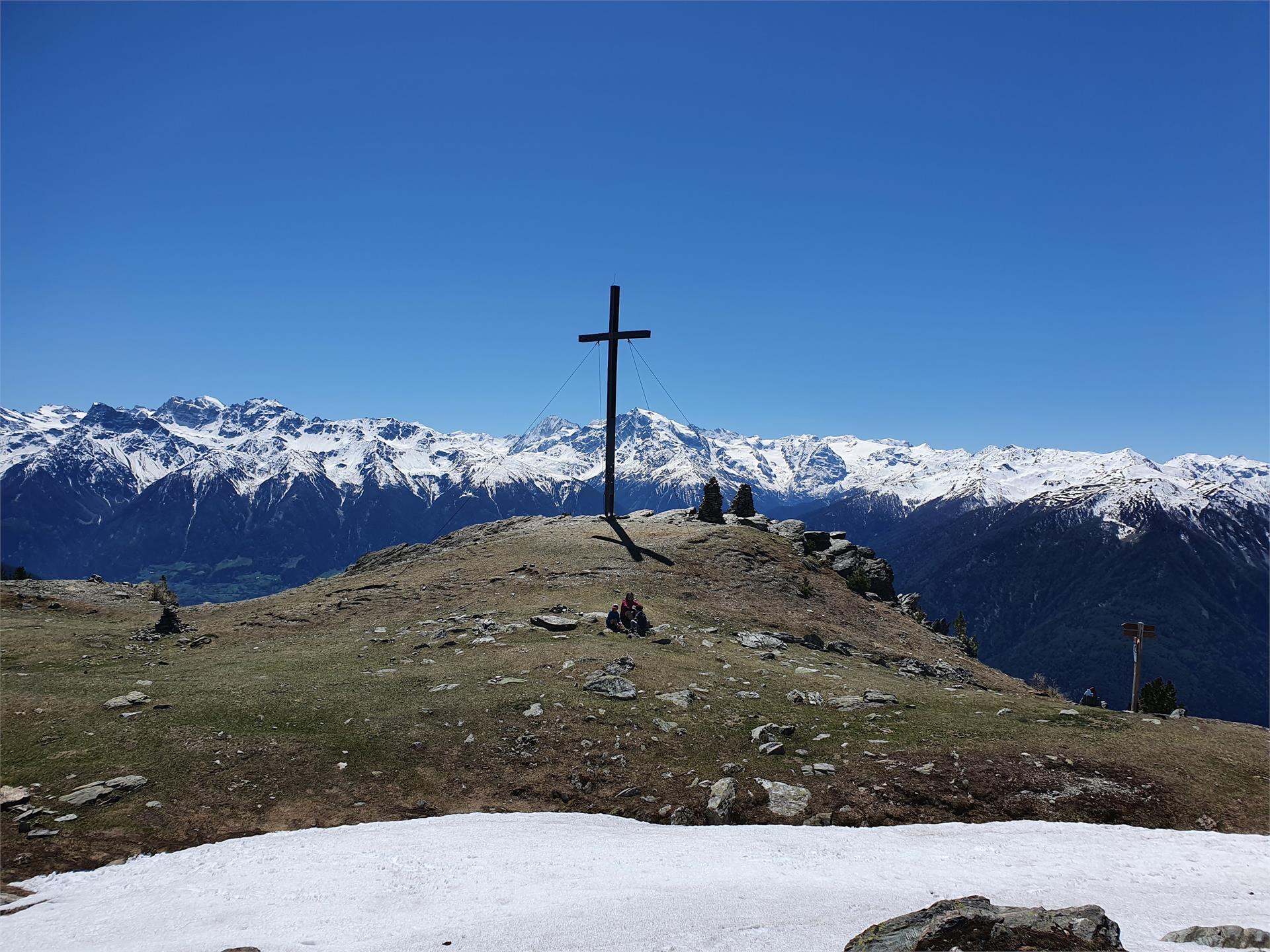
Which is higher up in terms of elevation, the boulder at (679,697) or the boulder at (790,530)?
the boulder at (790,530)

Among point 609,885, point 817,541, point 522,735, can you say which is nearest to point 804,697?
point 522,735

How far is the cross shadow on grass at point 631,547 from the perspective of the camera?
39.3m

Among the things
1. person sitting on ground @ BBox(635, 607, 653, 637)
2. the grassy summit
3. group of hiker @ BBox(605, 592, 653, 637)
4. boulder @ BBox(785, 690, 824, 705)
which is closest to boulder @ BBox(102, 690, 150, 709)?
the grassy summit

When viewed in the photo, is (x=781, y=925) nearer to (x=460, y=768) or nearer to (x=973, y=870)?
(x=973, y=870)

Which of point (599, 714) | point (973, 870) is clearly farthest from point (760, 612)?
point (973, 870)

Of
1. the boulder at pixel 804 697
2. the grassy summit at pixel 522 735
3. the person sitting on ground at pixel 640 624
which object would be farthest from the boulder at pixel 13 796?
the boulder at pixel 804 697

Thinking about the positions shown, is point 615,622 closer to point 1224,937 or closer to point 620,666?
point 620,666

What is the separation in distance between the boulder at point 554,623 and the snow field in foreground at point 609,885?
41.0ft

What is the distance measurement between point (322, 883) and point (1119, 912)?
14.8m

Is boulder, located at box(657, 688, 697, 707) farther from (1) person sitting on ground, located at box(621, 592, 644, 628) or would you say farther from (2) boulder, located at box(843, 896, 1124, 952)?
(2) boulder, located at box(843, 896, 1124, 952)

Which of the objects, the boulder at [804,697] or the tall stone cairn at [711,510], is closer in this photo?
the boulder at [804,697]

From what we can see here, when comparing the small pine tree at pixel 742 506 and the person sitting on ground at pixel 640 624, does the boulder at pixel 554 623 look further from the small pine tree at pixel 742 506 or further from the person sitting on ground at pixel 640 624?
the small pine tree at pixel 742 506

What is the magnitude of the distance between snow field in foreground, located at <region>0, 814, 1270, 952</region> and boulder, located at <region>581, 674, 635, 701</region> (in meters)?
5.51

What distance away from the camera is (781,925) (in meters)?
11.4
